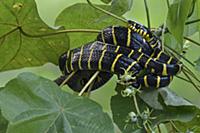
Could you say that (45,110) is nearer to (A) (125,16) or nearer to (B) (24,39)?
(B) (24,39)

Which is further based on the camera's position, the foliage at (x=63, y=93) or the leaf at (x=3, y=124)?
the leaf at (x=3, y=124)

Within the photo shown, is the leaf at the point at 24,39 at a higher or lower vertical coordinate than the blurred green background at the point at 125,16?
higher

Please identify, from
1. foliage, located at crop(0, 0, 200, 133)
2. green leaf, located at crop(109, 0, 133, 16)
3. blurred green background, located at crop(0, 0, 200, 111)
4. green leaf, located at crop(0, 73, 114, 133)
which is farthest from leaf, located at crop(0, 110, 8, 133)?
blurred green background, located at crop(0, 0, 200, 111)

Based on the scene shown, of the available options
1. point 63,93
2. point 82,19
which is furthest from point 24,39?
point 63,93

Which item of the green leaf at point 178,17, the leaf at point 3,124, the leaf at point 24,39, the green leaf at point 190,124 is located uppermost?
the green leaf at point 178,17

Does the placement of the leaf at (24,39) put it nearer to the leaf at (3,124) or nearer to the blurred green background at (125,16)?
the leaf at (3,124)

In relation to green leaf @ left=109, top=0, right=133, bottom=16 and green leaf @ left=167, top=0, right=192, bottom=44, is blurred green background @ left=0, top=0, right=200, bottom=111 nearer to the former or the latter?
green leaf @ left=109, top=0, right=133, bottom=16

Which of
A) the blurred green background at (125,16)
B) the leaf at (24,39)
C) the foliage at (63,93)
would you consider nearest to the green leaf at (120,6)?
the foliage at (63,93)

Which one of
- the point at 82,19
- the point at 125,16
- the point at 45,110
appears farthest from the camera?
the point at 125,16

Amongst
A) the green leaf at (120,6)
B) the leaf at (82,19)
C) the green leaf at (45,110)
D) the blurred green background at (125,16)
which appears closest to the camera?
the green leaf at (45,110)
